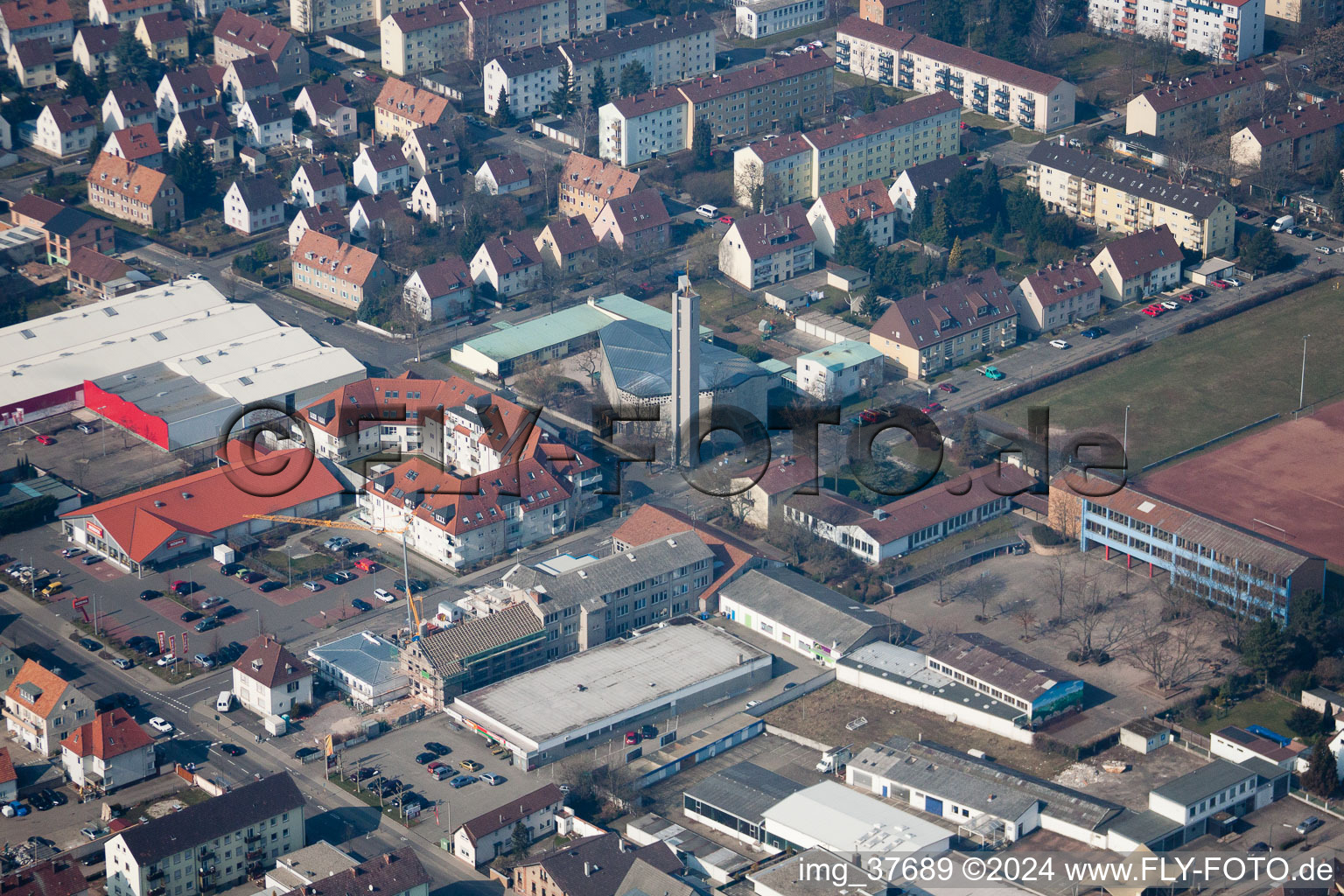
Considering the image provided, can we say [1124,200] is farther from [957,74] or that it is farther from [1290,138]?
[957,74]

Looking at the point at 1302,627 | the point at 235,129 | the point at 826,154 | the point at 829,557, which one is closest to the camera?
the point at 1302,627

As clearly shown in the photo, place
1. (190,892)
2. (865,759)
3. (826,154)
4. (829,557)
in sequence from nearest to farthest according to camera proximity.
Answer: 1. (190,892)
2. (865,759)
3. (829,557)
4. (826,154)

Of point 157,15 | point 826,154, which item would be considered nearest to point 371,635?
point 826,154

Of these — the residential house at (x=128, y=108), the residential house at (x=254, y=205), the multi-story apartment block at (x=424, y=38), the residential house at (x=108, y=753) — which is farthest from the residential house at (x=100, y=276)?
the residential house at (x=108, y=753)

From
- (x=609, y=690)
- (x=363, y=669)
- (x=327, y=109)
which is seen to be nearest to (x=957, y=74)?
(x=327, y=109)

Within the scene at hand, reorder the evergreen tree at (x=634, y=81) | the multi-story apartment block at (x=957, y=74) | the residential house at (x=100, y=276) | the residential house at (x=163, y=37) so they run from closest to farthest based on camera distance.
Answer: the residential house at (x=100, y=276), the multi-story apartment block at (x=957, y=74), the evergreen tree at (x=634, y=81), the residential house at (x=163, y=37)

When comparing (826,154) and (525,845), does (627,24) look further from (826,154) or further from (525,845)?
(525,845)

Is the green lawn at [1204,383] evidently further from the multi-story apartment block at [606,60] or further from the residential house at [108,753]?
the residential house at [108,753]

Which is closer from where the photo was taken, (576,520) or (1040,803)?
(1040,803)
